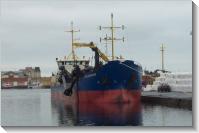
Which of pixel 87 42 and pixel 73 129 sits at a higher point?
pixel 87 42

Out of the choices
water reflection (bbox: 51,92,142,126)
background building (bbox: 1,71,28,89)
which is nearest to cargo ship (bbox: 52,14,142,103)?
water reflection (bbox: 51,92,142,126)

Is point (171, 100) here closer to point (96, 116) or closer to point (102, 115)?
point (96, 116)

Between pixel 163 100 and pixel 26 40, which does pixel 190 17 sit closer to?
pixel 26 40

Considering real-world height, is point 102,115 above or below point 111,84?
below

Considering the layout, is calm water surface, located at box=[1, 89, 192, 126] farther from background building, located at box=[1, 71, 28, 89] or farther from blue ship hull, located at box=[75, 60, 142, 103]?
blue ship hull, located at box=[75, 60, 142, 103]

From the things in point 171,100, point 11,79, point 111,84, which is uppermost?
point 11,79

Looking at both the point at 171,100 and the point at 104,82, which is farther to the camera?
the point at 171,100

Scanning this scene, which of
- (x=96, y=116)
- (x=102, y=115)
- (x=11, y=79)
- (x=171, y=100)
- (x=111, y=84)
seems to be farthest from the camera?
(x=171, y=100)

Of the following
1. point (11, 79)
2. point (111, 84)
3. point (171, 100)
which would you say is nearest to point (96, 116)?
point (111, 84)

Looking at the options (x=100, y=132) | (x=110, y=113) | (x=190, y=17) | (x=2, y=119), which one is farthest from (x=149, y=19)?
(x=110, y=113)

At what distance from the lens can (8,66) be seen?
7.72m

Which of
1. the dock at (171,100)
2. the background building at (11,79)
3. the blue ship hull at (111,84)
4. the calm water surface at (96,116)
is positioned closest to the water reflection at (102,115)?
the calm water surface at (96,116)

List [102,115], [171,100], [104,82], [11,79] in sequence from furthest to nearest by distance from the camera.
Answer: [171,100] → [104,82] → [102,115] → [11,79]

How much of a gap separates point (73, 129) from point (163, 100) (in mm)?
8954
